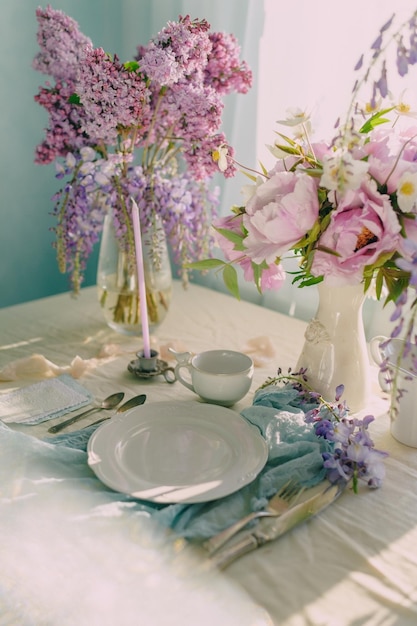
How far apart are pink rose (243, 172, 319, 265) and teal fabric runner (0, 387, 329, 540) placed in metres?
0.25

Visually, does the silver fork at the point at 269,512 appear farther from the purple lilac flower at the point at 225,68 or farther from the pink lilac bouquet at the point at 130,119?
the purple lilac flower at the point at 225,68

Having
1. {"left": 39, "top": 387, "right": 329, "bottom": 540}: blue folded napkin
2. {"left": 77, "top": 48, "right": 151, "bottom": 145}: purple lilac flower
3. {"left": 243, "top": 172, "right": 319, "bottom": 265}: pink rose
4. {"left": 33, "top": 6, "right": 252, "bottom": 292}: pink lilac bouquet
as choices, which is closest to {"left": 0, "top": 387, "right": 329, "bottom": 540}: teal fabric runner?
{"left": 39, "top": 387, "right": 329, "bottom": 540}: blue folded napkin

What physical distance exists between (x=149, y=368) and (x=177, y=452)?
12.2 inches

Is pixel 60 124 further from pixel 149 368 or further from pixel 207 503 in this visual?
pixel 207 503

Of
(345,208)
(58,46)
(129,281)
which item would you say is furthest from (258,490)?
(58,46)

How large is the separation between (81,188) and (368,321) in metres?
0.72

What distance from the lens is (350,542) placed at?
2.58 ft

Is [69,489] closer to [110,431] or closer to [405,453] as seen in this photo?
[110,431]

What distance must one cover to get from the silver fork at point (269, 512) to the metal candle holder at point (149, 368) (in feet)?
1.32

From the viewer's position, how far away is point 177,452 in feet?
3.02

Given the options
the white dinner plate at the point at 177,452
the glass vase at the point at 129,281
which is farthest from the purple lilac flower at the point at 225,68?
the white dinner plate at the point at 177,452

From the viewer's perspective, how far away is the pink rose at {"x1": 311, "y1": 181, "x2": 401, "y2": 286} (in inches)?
32.8

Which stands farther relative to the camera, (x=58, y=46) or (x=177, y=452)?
(x=58, y=46)

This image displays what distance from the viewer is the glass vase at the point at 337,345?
3.37 feet
